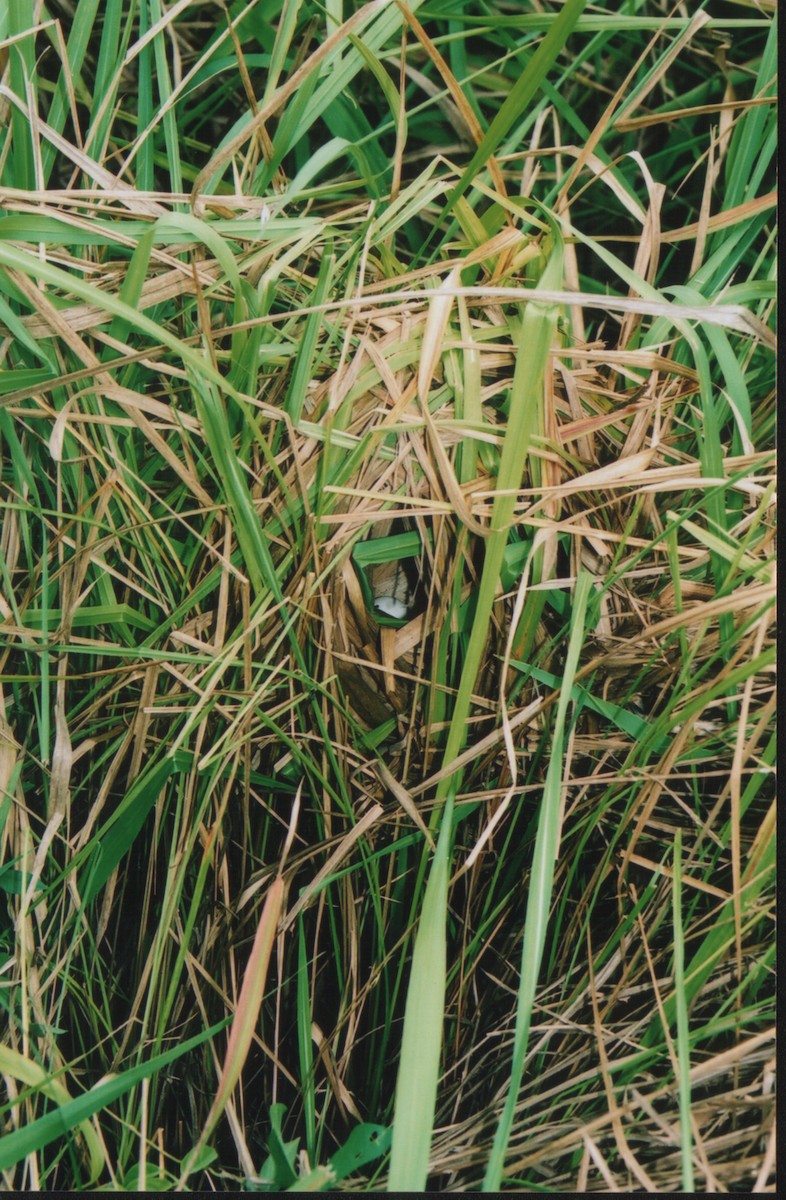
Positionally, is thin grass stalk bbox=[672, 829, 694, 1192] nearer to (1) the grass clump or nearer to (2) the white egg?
(1) the grass clump

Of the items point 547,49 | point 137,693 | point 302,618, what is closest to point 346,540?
point 302,618

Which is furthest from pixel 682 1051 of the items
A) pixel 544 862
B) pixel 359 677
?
pixel 359 677

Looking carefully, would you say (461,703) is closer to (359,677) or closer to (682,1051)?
(359,677)

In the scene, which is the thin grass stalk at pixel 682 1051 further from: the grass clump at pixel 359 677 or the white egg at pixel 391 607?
the white egg at pixel 391 607

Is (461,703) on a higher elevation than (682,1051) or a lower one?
higher

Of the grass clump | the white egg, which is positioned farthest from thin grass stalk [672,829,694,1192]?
the white egg

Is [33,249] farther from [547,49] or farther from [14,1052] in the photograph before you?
[14,1052]

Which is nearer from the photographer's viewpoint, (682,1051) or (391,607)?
(682,1051)

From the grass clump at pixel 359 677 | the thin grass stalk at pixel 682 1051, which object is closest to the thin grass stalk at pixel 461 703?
the grass clump at pixel 359 677
